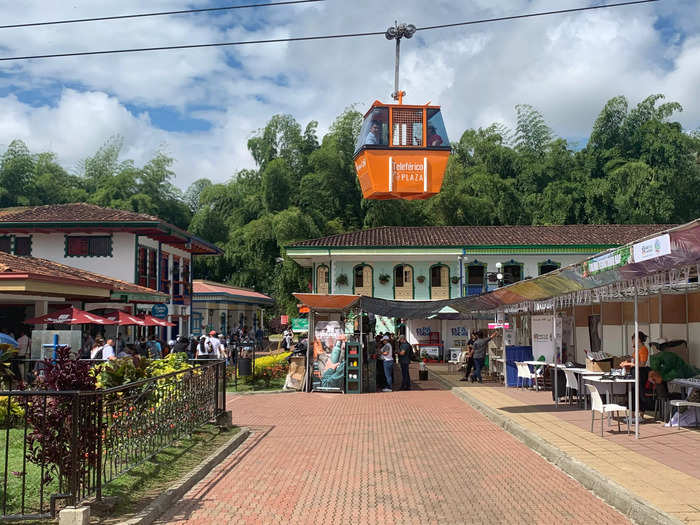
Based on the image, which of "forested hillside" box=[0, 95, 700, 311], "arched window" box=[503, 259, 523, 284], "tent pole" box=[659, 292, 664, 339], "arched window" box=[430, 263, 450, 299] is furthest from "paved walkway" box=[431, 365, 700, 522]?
"forested hillside" box=[0, 95, 700, 311]

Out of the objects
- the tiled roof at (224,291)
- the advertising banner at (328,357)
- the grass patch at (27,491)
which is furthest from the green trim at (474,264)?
the grass patch at (27,491)

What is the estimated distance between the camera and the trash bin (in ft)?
78.9

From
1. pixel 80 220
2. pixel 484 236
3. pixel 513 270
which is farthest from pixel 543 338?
pixel 484 236

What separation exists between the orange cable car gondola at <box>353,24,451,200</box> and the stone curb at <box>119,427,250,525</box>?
510 cm

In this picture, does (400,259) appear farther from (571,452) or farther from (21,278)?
(571,452)

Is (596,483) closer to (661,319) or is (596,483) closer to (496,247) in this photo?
(661,319)

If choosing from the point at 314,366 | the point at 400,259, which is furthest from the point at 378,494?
the point at 400,259

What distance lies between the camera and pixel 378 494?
8.39 metres

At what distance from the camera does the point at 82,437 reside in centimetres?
682

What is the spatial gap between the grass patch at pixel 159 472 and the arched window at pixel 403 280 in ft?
104

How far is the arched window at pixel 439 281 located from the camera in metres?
43.5

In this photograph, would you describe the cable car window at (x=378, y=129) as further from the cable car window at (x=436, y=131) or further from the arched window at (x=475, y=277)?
the arched window at (x=475, y=277)

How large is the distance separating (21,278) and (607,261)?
15.4m

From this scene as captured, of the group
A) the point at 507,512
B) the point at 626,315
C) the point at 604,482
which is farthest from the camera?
the point at 626,315
